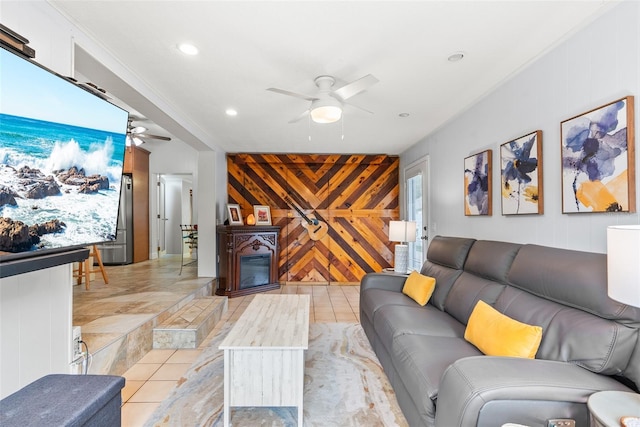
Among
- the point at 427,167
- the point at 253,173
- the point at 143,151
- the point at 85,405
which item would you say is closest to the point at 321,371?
the point at 85,405

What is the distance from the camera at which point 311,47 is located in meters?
2.15

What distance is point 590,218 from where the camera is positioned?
184 cm

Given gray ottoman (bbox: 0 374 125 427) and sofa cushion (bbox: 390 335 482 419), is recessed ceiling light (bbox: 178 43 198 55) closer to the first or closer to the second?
gray ottoman (bbox: 0 374 125 427)

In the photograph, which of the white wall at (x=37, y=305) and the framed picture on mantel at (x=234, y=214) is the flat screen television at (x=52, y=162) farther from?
the framed picture on mantel at (x=234, y=214)

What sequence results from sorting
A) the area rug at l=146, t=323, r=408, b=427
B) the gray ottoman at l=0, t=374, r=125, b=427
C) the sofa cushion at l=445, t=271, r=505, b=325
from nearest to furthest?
the gray ottoman at l=0, t=374, r=125, b=427, the area rug at l=146, t=323, r=408, b=427, the sofa cushion at l=445, t=271, r=505, b=325

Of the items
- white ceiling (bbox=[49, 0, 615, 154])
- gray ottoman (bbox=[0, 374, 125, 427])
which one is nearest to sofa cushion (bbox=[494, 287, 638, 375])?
white ceiling (bbox=[49, 0, 615, 154])

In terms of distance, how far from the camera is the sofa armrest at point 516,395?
1166 mm

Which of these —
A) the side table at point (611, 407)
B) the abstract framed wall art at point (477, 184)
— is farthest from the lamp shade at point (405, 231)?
the side table at point (611, 407)

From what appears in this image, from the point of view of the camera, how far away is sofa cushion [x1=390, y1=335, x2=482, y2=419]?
4.87ft

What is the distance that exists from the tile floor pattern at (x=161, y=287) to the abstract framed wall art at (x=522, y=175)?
7.35 feet

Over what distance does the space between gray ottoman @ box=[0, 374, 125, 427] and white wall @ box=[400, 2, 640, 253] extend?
2.68 m

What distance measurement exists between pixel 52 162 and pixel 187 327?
208 centimetres

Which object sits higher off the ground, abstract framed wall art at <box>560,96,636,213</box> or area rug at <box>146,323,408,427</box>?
abstract framed wall art at <box>560,96,636,213</box>

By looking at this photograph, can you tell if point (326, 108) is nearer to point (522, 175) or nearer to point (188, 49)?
point (188, 49)
